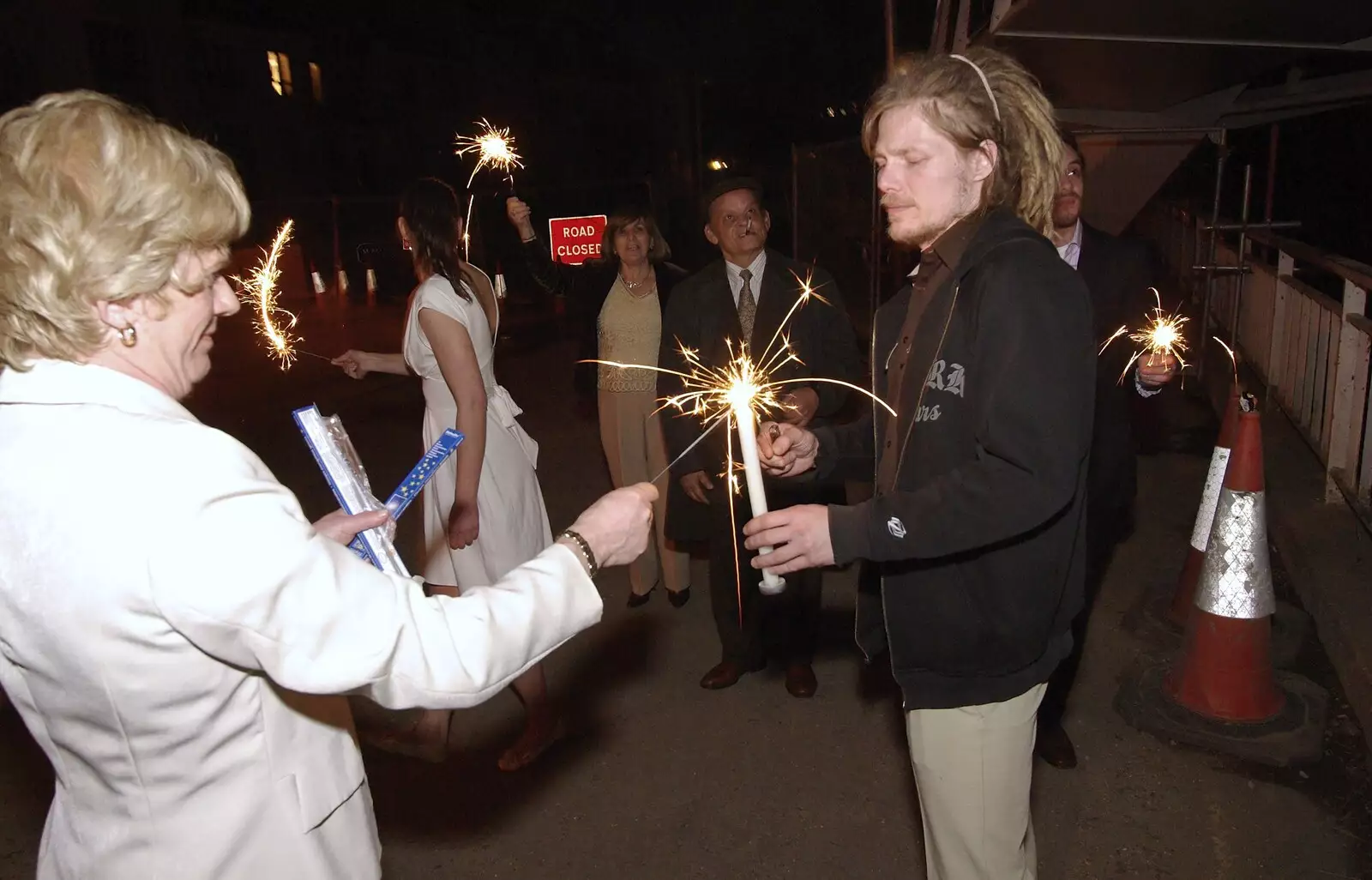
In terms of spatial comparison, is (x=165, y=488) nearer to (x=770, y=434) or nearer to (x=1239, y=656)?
(x=770, y=434)

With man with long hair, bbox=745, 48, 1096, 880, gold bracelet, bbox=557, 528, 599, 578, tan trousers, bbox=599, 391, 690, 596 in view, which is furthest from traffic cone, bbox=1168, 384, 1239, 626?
gold bracelet, bbox=557, 528, 599, 578

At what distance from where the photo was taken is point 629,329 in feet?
17.3

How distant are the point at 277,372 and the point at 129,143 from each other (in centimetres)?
1423

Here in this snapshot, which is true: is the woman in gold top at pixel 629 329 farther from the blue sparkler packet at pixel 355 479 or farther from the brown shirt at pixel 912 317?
the blue sparkler packet at pixel 355 479

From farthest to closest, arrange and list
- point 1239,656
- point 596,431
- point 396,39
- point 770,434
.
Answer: point 396,39 → point 596,431 → point 1239,656 → point 770,434

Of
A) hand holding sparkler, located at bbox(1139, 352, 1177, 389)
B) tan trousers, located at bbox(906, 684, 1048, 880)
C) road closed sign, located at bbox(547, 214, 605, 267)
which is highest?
hand holding sparkler, located at bbox(1139, 352, 1177, 389)

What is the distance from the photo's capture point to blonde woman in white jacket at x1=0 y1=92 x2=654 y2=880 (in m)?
1.42

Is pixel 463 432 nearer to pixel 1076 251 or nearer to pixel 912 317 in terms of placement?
pixel 912 317

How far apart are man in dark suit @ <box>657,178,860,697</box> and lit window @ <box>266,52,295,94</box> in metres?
25.8

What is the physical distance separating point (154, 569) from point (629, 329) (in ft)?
13.0

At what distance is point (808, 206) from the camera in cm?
1030

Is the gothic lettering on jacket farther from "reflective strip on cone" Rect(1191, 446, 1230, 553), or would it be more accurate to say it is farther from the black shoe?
"reflective strip on cone" Rect(1191, 446, 1230, 553)

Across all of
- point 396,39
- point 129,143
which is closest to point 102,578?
point 129,143

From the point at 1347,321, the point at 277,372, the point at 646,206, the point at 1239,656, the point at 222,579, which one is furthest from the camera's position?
the point at 277,372
